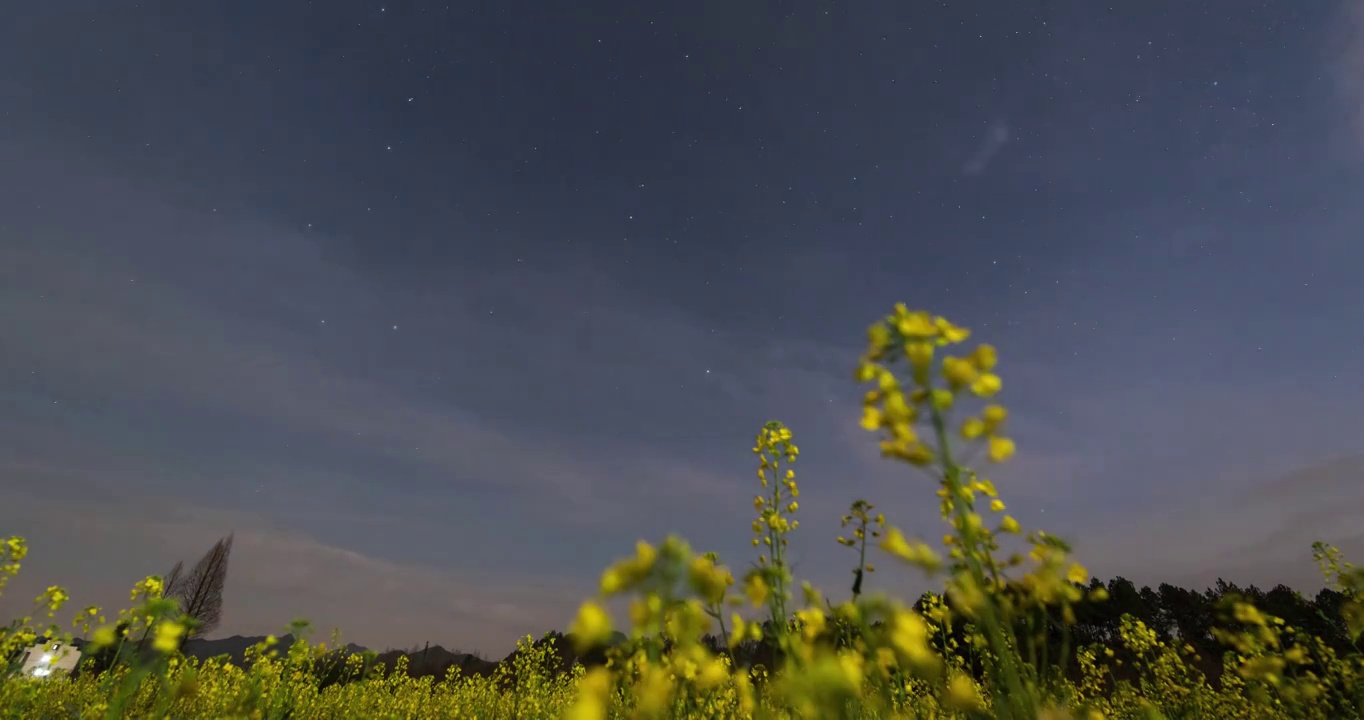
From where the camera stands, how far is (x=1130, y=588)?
30.0 m

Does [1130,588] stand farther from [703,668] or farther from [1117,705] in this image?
[703,668]

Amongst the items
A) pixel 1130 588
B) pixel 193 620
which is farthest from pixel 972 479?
pixel 1130 588

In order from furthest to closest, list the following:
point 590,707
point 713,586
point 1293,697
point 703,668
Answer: point 1293,697 < point 713,586 < point 703,668 < point 590,707

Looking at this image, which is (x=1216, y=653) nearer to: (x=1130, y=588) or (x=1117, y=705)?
(x=1130, y=588)

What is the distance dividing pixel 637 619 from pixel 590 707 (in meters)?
0.26

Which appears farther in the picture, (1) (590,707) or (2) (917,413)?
(2) (917,413)

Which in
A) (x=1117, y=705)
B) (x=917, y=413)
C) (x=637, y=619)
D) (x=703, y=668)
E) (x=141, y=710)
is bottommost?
(x=141, y=710)

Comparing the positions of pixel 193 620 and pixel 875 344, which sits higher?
pixel 875 344

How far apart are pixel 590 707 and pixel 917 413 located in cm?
115

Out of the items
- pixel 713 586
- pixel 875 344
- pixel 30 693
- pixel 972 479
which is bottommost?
pixel 30 693

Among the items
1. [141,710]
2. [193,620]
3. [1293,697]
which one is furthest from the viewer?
[141,710]

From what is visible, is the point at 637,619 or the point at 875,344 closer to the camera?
the point at 637,619

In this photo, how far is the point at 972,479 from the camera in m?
1.74

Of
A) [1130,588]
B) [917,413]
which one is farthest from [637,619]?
[1130,588]
